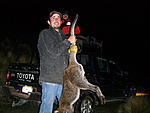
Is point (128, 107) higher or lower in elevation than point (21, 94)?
lower

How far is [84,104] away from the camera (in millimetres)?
4723

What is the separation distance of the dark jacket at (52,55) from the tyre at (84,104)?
2330 mm

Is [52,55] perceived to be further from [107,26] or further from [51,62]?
[107,26]

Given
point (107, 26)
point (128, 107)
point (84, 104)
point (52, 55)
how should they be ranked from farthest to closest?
point (107, 26) → point (128, 107) → point (84, 104) → point (52, 55)

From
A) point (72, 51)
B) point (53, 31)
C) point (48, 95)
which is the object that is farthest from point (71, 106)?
point (53, 31)

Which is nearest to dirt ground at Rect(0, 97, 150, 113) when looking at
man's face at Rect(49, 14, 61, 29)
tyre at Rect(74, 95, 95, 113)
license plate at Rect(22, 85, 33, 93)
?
license plate at Rect(22, 85, 33, 93)

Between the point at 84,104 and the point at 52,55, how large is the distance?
108 inches

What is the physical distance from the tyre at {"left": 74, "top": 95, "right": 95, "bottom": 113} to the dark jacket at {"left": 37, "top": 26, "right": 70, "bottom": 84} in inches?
91.8

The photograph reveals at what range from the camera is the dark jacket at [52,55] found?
2287mm

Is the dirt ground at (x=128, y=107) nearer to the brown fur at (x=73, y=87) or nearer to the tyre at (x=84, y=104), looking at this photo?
the tyre at (x=84, y=104)

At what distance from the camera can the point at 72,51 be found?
219 centimetres

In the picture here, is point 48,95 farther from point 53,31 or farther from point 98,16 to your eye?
point 98,16

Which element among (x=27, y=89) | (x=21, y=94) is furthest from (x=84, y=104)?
(x=21, y=94)

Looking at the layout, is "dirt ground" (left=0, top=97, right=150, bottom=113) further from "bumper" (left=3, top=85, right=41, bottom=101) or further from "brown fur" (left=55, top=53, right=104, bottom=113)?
"brown fur" (left=55, top=53, right=104, bottom=113)
